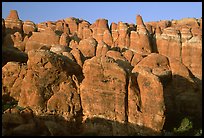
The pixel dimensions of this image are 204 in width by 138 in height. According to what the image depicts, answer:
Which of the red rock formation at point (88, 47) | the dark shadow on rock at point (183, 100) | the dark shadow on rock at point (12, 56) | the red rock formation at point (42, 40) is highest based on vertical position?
the red rock formation at point (42, 40)

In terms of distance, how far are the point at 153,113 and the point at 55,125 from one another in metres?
6.20

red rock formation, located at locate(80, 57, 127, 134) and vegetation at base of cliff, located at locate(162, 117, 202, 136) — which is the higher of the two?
red rock formation, located at locate(80, 57, 127, 134)

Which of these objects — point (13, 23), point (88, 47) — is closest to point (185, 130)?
point (88, 47)

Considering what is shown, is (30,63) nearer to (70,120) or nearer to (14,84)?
(14,84)

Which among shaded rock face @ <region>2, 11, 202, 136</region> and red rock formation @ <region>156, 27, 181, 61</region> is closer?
shaded rock face @ <region>2, 11, 202, 136</region>

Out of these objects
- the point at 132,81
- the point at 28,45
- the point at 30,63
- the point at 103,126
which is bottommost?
the point at 103,126

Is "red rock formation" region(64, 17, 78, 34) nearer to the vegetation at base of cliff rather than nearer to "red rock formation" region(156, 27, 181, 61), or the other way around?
"red rock formation" region(156, 27, 181, 61)

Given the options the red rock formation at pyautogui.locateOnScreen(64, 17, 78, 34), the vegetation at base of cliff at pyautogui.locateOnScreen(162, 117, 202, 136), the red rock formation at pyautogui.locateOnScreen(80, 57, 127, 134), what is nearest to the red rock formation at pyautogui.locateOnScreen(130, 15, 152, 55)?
the red rock formation at pyautogui.locateOnScreen(64, 17, 78, 34)

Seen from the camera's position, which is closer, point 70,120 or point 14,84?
point 70,120

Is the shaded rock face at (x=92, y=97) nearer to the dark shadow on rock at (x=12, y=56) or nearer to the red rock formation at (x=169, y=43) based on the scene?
the dark shadow on rock at (x=12, y=56)

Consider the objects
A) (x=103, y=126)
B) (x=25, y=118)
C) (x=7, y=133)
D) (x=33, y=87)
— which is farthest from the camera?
(x=33, y=87)

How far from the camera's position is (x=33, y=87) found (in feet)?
79.2

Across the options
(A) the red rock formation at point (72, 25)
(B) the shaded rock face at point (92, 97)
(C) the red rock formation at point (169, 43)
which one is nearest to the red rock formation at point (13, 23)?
(A) the red rock formation at point (72, 25)

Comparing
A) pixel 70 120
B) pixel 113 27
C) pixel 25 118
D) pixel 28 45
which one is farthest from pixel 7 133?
pixel 113 27
